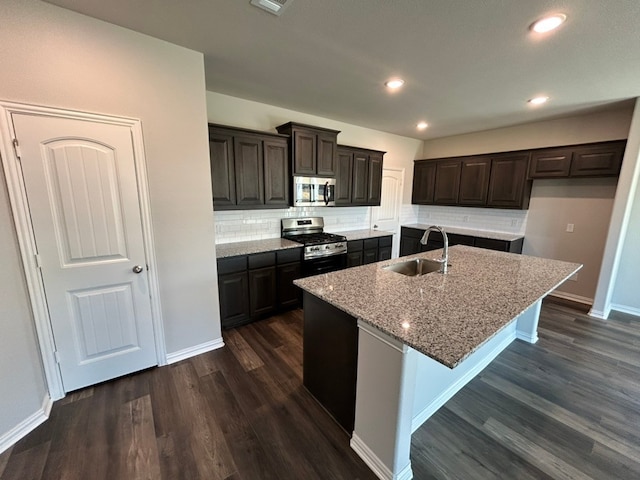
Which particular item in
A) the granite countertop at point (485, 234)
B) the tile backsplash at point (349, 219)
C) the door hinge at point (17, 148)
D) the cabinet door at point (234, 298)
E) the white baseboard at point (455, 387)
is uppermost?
the door hinge at point (17, 148)

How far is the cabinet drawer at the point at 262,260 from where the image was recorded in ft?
9.99

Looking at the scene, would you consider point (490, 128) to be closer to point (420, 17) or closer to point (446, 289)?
point (420, 17)

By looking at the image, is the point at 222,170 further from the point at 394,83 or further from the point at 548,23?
the point at 548,23

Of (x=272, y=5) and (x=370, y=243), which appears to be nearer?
(x=272, y=5)

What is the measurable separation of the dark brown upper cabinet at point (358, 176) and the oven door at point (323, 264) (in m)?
0.92

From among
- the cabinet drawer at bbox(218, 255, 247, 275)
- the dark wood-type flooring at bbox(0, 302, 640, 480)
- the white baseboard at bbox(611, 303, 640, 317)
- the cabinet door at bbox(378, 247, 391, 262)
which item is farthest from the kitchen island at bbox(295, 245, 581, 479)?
the white baseboard at bbox(611, 303, 640, 317)

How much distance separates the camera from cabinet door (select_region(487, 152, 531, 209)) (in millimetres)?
4043

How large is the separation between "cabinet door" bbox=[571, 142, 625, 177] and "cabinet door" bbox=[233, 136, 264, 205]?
4184 mm

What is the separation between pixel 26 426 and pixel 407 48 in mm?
3740

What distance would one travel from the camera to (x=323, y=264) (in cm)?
368

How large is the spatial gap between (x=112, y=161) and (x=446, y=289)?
2.59 meters

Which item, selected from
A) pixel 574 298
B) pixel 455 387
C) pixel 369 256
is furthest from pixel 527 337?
pixel 369 256

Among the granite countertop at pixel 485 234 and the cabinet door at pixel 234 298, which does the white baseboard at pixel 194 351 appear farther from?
the granite countertop at pixel 485 234

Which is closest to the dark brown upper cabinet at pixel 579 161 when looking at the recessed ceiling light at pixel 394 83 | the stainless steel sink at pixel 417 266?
the recessed ceiling light at pixel 394 83
